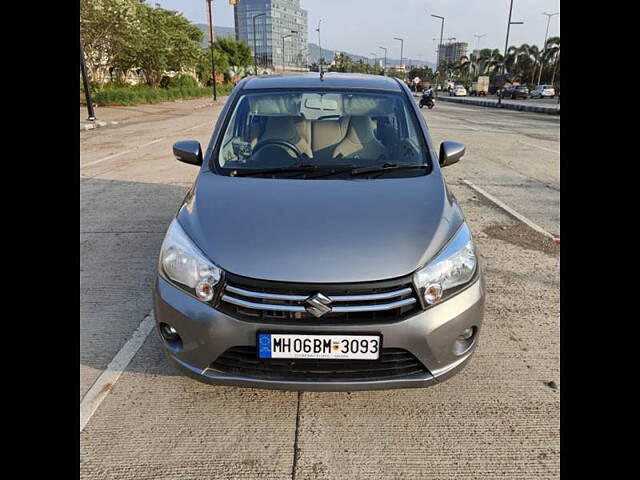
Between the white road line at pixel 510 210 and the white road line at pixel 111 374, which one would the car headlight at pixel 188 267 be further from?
the white road line at pixel 510 210

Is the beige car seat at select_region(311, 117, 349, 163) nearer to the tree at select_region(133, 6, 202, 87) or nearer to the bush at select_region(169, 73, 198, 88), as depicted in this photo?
the tree at select_region(133, 6, 202, 87)

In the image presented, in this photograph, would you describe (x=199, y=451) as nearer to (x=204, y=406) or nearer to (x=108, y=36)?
(x=204, y=406)

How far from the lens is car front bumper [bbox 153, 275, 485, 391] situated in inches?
80.2

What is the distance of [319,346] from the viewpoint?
80.3 inches

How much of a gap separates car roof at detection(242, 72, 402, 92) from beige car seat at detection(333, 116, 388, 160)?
13.7 inches

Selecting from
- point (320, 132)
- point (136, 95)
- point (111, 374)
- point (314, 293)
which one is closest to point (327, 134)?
point (320, 132)

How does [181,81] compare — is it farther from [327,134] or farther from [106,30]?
[327,134]

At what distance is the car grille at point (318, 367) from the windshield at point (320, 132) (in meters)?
1.35

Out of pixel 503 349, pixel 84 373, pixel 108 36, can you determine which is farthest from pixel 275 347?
pixel 108 36

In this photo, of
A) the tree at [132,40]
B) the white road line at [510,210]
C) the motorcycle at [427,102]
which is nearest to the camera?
the white road line at [510,210]

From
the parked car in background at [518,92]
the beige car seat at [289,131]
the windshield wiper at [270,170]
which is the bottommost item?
the windshield wiper at [270,170]

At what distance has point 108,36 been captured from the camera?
2688cm

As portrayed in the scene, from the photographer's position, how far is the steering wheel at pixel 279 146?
3179 millimetres

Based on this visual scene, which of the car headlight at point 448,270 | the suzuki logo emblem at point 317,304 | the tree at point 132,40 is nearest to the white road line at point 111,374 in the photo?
the suzuki logo emblem at point 317,304
